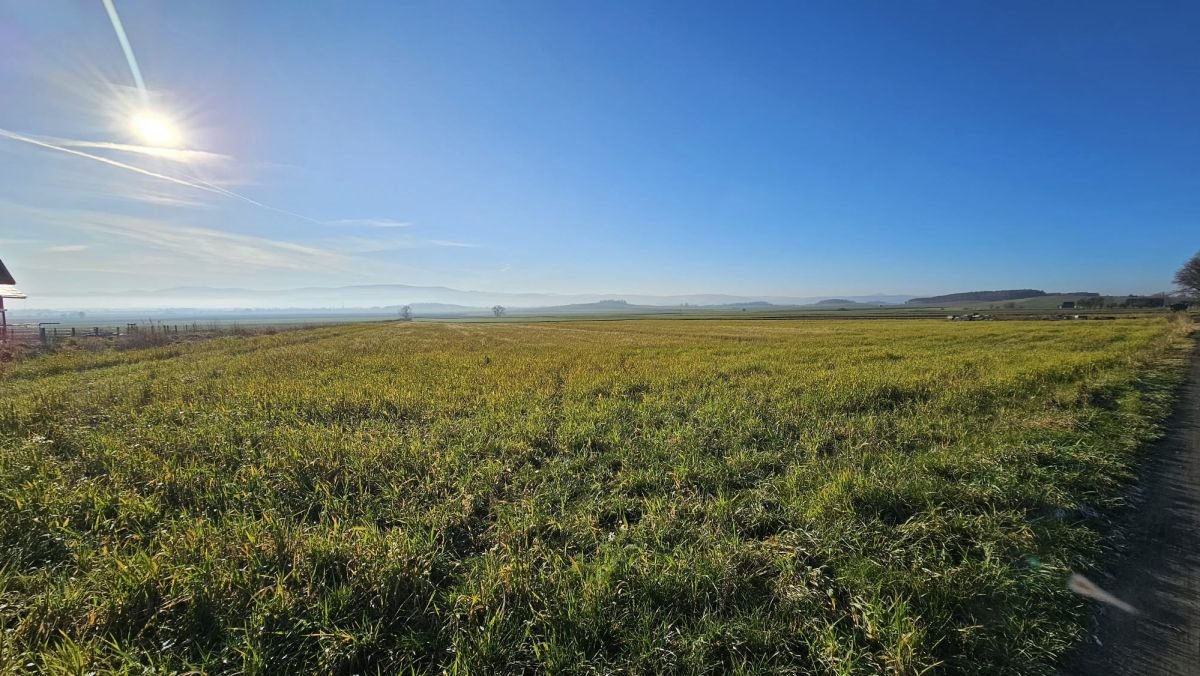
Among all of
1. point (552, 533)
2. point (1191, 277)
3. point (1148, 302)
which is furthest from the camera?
point (1148, 302)

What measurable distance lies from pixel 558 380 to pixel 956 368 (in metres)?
12.9

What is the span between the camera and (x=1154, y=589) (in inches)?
133

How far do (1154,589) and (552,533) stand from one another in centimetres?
496

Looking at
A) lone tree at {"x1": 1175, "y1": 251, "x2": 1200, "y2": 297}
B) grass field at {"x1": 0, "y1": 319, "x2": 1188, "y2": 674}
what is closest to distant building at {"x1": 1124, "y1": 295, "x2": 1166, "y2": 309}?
lone tree at {"x1": 1175, "y1": 251, "x2": 1200, "y2": 297}

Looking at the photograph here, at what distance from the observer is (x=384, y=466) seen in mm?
5746

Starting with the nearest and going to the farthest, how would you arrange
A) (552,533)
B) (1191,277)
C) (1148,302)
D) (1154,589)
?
(1154,589) < (552,533) < (1191,277) < (1148,302)

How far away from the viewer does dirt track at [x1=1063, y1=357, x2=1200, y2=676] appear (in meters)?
2.71

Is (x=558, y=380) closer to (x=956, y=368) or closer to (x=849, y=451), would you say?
(x=849, y=451)

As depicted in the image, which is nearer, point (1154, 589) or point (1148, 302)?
point (1154, 589)

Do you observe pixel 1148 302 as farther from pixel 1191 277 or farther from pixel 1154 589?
pixel 1154 589

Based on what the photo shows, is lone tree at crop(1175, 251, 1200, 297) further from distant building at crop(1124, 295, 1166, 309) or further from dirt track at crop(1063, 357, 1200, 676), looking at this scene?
dirt track at crop(1063, 357, 1200, 676)

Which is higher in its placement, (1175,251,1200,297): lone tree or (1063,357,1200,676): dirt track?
(1175,251,1200,297): lone tree

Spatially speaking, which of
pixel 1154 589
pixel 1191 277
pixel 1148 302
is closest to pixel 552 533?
pixel 1154 589

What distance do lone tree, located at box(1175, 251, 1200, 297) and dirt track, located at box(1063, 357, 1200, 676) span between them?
369ft
